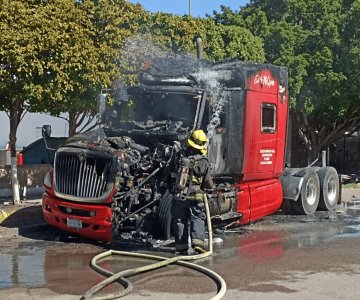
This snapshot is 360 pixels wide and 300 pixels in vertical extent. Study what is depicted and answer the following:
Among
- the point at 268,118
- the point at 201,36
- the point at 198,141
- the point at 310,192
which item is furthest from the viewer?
the point at 201,36

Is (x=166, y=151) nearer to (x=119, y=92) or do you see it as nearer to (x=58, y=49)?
(x=119, y=92)

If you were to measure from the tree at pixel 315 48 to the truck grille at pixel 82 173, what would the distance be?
1486 cm

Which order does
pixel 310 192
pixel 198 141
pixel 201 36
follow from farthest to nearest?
pixel 201 36 → pixel 310 192 → pixel 198 141

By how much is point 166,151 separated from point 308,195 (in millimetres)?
5480

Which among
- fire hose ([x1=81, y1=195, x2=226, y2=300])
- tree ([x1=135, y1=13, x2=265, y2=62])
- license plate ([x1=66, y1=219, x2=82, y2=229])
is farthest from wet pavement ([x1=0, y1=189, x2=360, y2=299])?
tree ([x1=135, y1=13, x2=265, y2=62])

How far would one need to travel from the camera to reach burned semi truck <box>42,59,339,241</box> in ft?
32.6

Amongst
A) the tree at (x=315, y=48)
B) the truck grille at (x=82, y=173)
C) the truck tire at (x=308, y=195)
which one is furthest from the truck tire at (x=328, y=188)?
the tree at (x=315, y=48)

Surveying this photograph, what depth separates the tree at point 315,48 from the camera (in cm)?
2438

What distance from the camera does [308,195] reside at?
14555 millimetres

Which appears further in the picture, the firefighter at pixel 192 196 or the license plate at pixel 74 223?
the license plate at pixel 74 223

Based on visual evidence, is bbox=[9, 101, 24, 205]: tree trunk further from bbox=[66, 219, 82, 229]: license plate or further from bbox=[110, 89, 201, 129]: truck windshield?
bbox=[66, 219, 82, 229]: license plate

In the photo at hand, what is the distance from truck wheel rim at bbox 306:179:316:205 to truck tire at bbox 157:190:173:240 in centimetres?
535

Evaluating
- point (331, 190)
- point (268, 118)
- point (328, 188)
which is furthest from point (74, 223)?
point (331, 190)

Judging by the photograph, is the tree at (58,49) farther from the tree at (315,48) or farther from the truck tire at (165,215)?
the tree at (315,48)
